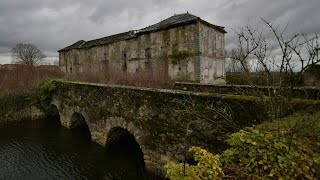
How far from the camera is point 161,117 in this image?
8516mm

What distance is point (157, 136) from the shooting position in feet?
28.3

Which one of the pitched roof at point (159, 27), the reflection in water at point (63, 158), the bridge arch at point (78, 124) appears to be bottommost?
the reflection in water at point (63, 158)

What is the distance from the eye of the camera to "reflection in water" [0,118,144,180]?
9.66 m

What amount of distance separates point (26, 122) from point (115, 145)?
9.72 meters

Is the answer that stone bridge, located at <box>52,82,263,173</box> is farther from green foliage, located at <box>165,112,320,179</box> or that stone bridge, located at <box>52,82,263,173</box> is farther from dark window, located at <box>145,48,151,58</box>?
dark window, located at <box>145,48,151,58</box>

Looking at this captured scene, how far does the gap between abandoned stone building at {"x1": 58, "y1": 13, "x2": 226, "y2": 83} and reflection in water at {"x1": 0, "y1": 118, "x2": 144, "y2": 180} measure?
9.72m

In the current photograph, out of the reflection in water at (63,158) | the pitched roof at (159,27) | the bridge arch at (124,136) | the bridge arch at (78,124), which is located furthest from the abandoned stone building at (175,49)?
the bridge arch at (124,136)

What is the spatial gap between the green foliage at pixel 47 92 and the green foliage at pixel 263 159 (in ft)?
47.9

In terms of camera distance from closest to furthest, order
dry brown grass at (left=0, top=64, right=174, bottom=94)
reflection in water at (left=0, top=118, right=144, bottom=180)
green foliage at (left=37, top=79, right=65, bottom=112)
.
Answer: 1. reflection in water at (left=0, top=118, right=144, bottom=180)
2. green foliage at (left=37, top=79, right=65, bottom=112)
3. dry brown grass at (left=0, top=64, right=174, bottom=94)

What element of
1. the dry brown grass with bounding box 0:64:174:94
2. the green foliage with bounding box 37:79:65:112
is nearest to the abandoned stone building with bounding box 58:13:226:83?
the dry brown grass with bounding box 0:64:174:94

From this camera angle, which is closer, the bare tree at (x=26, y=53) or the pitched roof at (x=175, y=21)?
the pitched roof at (x=175, y=21)

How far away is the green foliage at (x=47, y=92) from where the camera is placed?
55.1 feet

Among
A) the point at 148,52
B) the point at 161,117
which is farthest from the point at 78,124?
the point at 148,52

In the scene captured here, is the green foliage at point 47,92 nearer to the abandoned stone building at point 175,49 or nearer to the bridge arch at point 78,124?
the bridge arch at point 78,124
